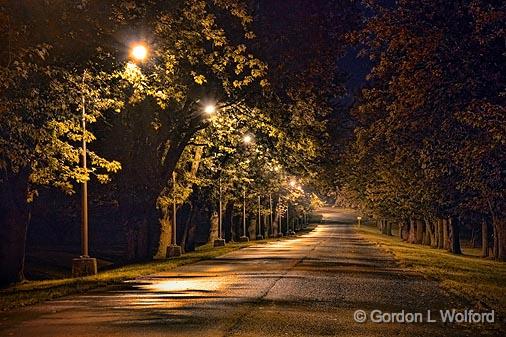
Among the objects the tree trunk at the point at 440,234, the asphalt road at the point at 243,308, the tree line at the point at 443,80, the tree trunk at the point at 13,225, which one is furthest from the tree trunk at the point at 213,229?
the asphalt road at the point at 243,308

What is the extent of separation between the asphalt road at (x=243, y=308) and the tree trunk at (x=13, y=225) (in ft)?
21.6

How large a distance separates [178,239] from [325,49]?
24184 millimetres

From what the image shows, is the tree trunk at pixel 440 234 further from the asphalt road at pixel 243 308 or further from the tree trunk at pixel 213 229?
the asphalt road at pixel 243 308

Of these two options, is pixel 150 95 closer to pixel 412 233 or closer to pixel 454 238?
pixel 454 238

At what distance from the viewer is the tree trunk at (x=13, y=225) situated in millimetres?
25062

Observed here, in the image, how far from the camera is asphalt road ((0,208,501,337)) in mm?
11039

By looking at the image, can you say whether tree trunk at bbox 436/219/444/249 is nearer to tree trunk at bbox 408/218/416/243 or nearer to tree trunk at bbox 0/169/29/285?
tree trunk at bbox 408/218/416/243

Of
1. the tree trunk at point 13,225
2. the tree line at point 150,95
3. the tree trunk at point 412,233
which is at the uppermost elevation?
the tree line at point 150,95

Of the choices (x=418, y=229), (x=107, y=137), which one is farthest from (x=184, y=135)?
(x=418, y=229)

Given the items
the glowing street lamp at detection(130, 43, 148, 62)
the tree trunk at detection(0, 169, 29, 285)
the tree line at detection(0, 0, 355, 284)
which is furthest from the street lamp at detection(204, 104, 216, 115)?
the glowing street lamp at detection(130, 43, 148, 62)

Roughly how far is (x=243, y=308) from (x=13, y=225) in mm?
14446

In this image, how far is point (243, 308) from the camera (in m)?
13.6

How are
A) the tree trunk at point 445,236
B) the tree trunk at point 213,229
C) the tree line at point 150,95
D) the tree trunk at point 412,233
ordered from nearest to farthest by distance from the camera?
the tree line at point 150,95, the tree trunk at point 213,229, the tree trunk at point 445,236, the tree trunk at point 412,233

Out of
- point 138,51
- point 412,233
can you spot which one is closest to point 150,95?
point 138,51
